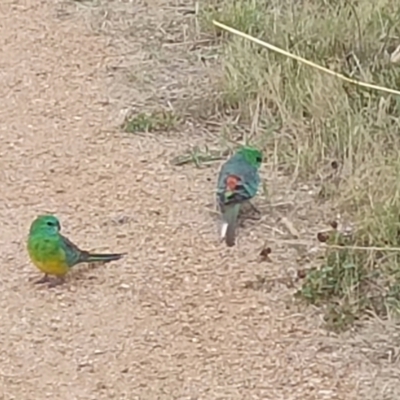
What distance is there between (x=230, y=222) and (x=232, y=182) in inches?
6.0

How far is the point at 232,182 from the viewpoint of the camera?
5.24 meters

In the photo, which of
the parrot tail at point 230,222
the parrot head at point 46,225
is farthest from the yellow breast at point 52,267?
the parrot tail at point 230,222

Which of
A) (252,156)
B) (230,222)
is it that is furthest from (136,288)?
(252,156)

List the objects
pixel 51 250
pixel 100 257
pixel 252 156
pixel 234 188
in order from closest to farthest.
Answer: pixel 51 250
pixel 100 257
pixel 234 188
pixel 252 156

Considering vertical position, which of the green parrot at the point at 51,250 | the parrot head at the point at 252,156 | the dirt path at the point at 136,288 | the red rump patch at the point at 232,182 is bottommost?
the dirt path at the point at 136,288

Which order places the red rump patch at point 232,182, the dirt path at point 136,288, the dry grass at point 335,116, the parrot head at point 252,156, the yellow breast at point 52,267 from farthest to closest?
the parrot head at point 252,156
the red rump patch at point 232,182
the yellow breast at point 52,267
the dry grass at point 335,116
the dirt path at point 136,288

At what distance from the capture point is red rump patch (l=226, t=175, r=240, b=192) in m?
5.23

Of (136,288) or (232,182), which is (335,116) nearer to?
(232,182)

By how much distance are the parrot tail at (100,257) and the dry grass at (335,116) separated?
74cm

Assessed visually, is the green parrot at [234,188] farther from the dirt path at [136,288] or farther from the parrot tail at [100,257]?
the parrot tail at [100,257]

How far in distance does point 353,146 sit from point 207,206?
2.14 ft

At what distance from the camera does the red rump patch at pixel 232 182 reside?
5.23 m

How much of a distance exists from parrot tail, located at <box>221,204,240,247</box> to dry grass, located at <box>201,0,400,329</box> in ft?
1.36

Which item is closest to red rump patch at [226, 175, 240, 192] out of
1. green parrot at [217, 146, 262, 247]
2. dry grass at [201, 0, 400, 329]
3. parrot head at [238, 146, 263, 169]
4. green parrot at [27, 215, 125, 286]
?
green parrot at [217, 146, 262, 247]
